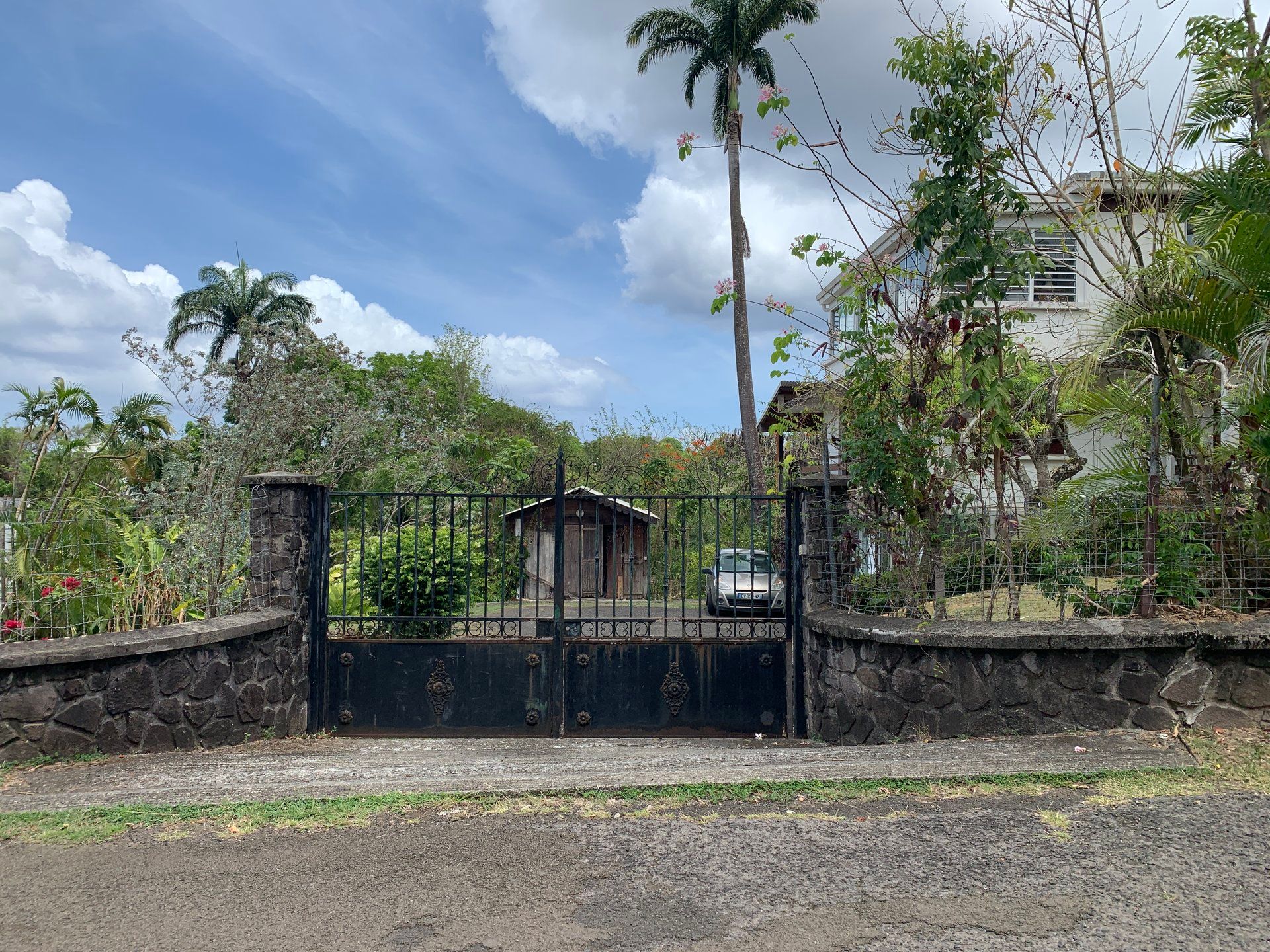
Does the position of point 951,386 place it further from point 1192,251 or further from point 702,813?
point 702,813

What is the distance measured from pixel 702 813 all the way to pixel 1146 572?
3681mm

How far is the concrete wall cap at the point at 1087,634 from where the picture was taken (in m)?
5.45

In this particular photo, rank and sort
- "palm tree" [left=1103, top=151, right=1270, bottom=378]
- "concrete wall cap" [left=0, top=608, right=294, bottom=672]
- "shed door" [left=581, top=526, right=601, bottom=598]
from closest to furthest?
"concrete wall cap" [left=0, top=608, right=294, bottom=672] < "palm tree" [left=1103, top=151, right=1270, bottom=378] < "shed door" [left=581, top=526, right=601, bottom=598]

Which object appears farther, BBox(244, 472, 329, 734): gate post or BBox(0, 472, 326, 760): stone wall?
BBox(244, 472, 329, 734): gate post

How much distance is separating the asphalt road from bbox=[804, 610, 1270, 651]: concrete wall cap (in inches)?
53.0

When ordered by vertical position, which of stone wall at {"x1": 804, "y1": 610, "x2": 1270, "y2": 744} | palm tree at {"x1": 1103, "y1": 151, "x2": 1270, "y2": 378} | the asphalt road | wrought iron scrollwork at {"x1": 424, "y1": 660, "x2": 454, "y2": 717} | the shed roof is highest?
palm tree at {"x1": 1103, "y1": 151, "x2": 1270, "y2": 378}

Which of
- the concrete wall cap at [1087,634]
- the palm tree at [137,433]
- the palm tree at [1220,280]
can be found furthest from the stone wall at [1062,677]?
the palm tree at [137,433]

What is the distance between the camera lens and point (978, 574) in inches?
264

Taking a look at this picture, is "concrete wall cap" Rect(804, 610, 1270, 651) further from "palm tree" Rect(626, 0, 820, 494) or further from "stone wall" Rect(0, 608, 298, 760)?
"palm tree" Rect(626, 0, 820, 494)

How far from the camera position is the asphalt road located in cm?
308

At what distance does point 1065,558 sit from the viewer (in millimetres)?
6266

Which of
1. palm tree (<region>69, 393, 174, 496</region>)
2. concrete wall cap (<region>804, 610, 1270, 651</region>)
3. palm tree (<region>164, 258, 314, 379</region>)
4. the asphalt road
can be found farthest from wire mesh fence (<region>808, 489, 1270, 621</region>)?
palm tree (<region>164, 258, 314, 379</region>)

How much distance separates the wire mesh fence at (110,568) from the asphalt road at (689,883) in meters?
3.08

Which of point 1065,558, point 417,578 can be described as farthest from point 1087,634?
point 417,578
